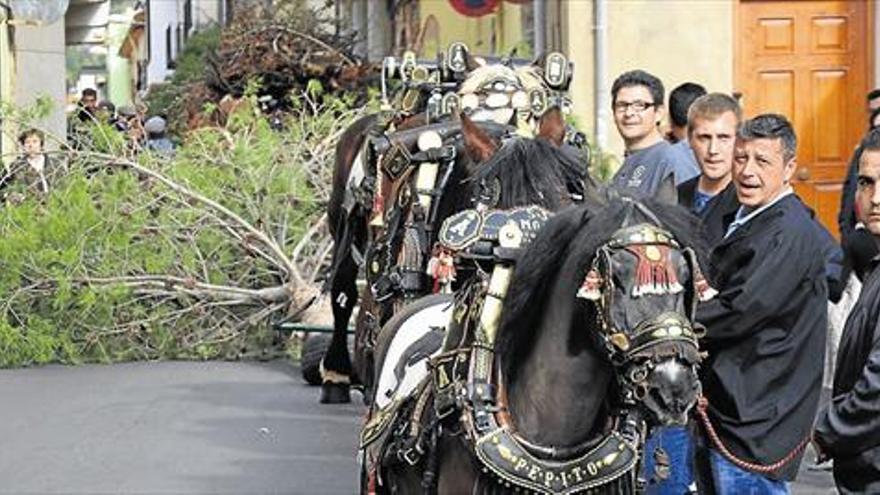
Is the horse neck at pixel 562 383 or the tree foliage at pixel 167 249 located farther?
the tree foliage at pixel 167 249

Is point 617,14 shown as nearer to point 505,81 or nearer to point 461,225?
point 505,81

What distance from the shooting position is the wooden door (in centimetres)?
1862

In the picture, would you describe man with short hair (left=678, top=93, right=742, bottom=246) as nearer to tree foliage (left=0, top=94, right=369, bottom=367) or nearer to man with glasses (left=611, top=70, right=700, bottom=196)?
man with glasses (left=611, top=70, right=700, bottom=196)

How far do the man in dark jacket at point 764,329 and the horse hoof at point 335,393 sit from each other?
22.0ft

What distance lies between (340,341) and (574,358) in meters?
7.73

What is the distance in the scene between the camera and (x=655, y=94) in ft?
30.4

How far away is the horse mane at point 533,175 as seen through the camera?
6590 millimetres

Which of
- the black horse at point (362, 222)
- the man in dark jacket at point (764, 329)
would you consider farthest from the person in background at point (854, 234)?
the man in dark jacket at point (764, 329)

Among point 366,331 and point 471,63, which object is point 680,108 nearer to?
point 471,63

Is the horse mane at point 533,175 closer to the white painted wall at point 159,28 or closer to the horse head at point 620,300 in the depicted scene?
the horse head at point 620,300

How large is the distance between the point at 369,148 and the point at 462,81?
79cm

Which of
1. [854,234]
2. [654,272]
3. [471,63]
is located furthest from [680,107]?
[654,272]

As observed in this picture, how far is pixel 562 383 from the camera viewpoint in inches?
231

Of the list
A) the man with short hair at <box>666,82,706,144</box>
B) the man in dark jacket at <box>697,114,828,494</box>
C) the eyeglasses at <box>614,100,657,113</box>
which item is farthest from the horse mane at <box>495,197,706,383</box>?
the man with short hair at <box>666,82,706,144</box>
